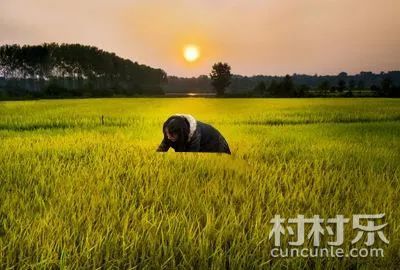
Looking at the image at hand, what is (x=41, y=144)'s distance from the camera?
666cm

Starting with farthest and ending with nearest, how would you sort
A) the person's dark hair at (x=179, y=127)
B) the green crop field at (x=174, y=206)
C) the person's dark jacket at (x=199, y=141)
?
the person's dark jacket at (x=199, y=141), the person's dark hair at (x=179, y=127), the green crop field at (x=174, y=206)

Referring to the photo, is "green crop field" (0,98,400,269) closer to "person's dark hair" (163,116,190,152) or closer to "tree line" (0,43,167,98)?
"person's dark hair" (163,116,190,152)

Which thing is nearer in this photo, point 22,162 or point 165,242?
point 165,242

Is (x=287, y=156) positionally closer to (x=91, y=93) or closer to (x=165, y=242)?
(x=165, y=242)

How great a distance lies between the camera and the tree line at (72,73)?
43094 mm

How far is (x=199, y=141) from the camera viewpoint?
16.1ft

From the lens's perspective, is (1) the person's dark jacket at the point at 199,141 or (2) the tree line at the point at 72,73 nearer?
(1) the person's dark jacket at the point at 199,141

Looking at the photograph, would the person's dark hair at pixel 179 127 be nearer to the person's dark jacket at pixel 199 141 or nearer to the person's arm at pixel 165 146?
the person's dark jacket at pixel 199 141

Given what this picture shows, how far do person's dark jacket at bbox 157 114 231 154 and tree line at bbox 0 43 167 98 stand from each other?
3888 centimetres

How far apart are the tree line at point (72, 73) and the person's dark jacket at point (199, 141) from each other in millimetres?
38878

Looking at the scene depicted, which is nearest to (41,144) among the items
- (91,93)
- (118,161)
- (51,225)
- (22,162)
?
(22,162)

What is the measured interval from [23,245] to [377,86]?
153 feet

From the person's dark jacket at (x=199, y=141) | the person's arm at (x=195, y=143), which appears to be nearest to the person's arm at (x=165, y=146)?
the person's dark jacket at (x=199, y=141)

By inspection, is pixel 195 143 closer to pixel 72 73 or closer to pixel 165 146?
pixel 165 146
